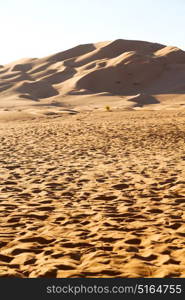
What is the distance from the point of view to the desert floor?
15.5 ft

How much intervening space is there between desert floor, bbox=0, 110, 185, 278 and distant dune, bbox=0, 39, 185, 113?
1465 inches

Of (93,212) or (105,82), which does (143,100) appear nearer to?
(105,82)

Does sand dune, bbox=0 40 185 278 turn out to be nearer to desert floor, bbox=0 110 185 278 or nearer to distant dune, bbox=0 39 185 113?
desert floor, bbox=0 110 185 278

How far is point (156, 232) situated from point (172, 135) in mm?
11703

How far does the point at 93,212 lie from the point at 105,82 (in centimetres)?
5934

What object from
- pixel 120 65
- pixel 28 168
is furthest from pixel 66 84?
pixel 28 168

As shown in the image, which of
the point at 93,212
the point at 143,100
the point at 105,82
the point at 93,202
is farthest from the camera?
the point at 105,82

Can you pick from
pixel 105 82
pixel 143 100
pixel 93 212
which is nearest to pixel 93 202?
pixel 93 212

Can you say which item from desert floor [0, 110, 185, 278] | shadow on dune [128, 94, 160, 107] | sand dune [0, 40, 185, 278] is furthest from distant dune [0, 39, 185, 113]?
desert floor [0, 110, 185, 278]

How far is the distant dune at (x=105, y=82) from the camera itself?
178 feet

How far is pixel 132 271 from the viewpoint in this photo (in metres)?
4.46

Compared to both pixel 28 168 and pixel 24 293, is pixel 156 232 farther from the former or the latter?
pixel 28 168

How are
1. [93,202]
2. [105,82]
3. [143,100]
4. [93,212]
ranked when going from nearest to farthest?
[93,212] → [93,202] → [143,100] → [105,82]

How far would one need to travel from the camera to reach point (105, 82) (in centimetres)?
6500
